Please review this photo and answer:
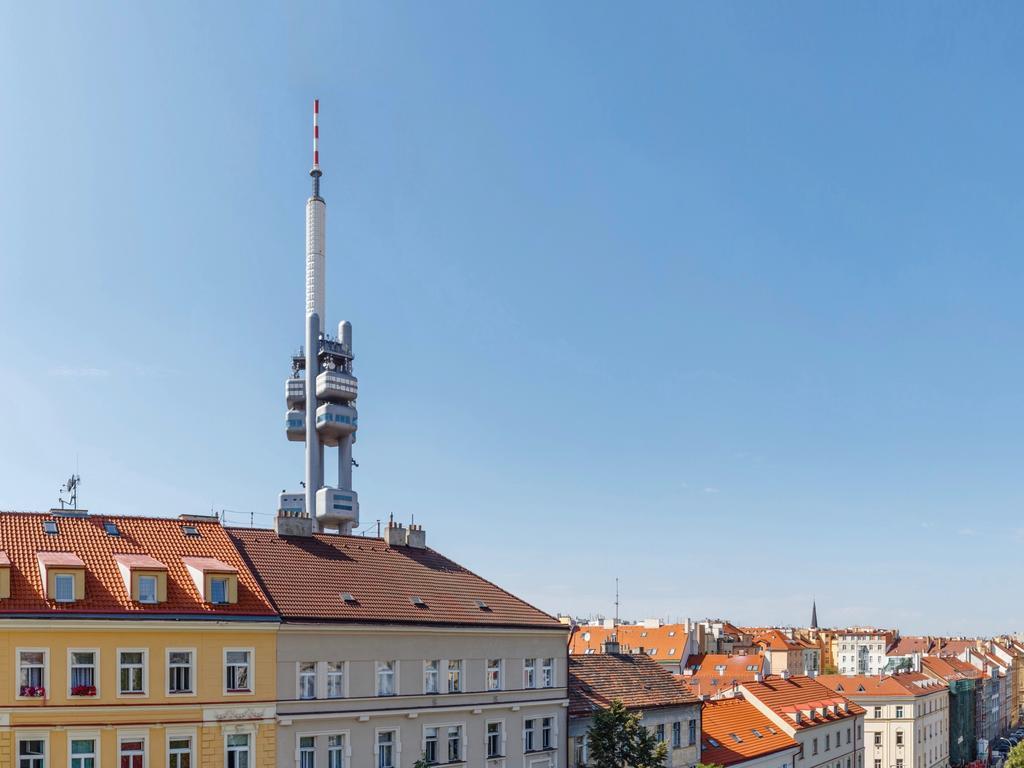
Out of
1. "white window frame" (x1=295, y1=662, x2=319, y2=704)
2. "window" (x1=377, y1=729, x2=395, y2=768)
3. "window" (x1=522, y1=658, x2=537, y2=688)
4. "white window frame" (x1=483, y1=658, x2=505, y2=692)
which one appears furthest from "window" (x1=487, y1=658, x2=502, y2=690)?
"white window frame" (x1=295, y1=662, x2=319, y2=704)

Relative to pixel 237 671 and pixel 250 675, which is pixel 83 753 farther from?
pixel 250 675

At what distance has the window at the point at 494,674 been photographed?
49.9m

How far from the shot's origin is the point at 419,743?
46281 millimetres

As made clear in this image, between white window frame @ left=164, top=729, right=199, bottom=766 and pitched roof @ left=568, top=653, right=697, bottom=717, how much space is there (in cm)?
2099

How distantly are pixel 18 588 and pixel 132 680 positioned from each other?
5455mm

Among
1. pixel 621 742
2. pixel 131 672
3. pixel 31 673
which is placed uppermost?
pixel 31 673

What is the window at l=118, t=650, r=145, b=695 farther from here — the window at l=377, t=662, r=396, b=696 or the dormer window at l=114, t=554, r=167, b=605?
the window at l=377, t=662, r=396, b=696

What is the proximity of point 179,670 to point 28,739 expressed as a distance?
5644mm

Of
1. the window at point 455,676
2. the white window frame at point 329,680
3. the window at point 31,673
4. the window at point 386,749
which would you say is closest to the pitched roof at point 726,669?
the window at point 455,676

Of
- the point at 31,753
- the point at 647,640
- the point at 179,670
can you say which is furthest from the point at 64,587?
the point at 647,640

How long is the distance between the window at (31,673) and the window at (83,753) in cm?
231

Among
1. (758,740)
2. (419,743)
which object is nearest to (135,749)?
(419,743)

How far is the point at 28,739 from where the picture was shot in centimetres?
3741

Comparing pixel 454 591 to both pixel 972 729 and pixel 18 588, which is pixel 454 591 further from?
pixel 972 729
